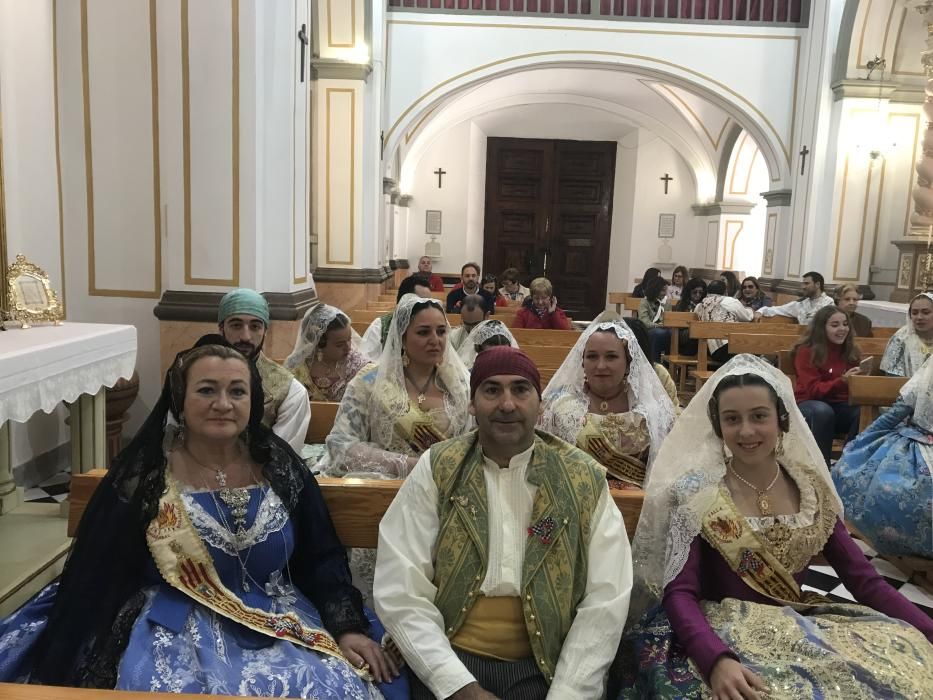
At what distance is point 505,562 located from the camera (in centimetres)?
185

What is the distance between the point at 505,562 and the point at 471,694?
1.00 feet

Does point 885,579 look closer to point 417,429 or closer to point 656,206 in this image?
point 417,429

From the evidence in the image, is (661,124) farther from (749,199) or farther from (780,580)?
(780,580)

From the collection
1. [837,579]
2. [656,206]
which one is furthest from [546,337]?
[656,206]

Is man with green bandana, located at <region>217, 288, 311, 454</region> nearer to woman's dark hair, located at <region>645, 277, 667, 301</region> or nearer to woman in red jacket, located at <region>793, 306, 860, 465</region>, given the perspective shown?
woman in red jacket, located at <region>793, 306, 860, 465</region>

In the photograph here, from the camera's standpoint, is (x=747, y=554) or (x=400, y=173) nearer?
(x=747, y=554)

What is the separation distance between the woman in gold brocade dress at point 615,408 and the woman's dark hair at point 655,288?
5.29 metres

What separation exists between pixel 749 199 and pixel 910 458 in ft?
37.4

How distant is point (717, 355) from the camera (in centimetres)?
739

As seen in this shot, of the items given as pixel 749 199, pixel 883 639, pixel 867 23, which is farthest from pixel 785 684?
pixel 749 199


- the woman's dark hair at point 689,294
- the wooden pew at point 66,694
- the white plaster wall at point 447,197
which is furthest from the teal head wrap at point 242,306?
the white plaster wall at point 447,197

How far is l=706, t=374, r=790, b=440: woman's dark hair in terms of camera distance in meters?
1.96

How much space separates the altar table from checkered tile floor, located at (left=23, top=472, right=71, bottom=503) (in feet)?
1.40

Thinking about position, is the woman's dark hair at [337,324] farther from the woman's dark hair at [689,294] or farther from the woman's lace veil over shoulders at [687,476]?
the woman's dark hair at [689,294]
